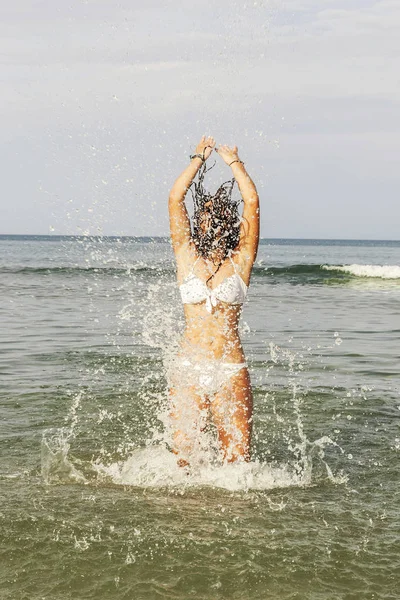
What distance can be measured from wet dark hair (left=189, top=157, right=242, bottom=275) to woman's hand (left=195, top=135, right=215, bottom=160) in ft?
0.78

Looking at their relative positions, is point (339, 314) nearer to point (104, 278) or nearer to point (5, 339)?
point (5, 339)

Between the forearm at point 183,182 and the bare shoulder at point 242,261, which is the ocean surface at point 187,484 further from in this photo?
the forearm at point 183,182

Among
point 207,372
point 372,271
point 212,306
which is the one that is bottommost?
point 372,271

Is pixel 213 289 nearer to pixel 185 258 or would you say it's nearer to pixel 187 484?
pixel 185 258

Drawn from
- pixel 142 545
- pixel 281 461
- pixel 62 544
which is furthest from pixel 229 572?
pixel 281 461

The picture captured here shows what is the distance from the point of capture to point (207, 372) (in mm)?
4941

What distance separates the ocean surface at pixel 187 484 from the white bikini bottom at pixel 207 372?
2.33ft

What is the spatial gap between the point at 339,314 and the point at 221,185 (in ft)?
42.8

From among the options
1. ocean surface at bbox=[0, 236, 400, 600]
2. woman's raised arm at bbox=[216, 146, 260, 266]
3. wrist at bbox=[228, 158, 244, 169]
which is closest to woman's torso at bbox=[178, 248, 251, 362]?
woman's raised arm at bbox=[216, 146, 260, 266]

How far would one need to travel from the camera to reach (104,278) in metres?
32.5

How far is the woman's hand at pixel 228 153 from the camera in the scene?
508cm

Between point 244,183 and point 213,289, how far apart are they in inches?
29.4

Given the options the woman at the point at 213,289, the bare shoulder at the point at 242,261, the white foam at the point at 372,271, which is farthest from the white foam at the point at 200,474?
the white foam at the point at 372,271

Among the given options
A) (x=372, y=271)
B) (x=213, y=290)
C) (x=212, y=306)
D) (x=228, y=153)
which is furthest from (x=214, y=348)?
(x=372, y=271)
